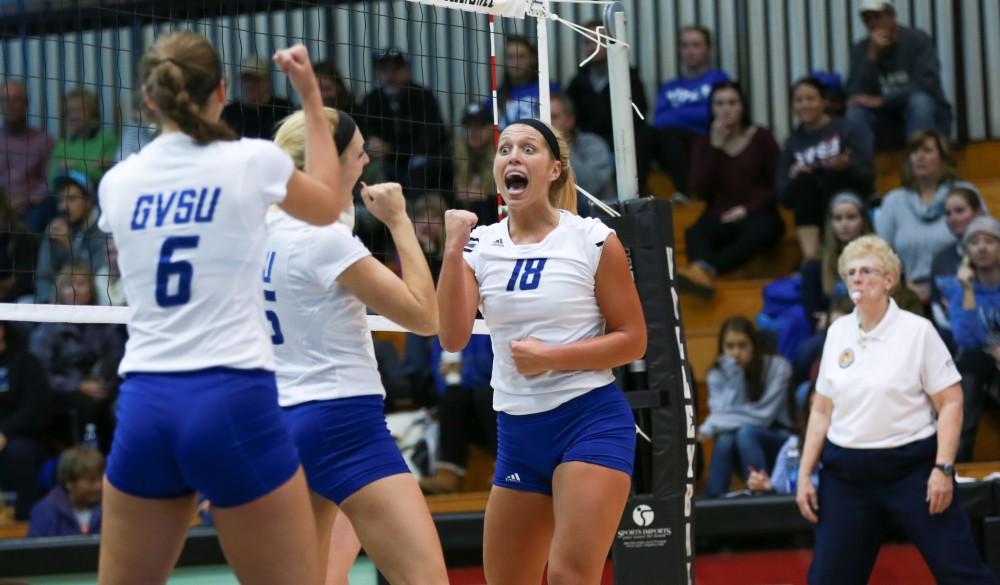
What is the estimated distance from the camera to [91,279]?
925 centimetres

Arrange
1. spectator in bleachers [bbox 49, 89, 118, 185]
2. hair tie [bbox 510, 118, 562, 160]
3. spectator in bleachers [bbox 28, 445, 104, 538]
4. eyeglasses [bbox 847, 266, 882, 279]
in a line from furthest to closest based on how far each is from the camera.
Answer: spectator in bleachers [bbox 49, 89, 118, 185] < spectator in bleachers [bbox 28, 445, 104, 538] < eyeglasses [bbox 847, 266, 882, 279] < hair tie [bbox 510, 118, 562, 160]

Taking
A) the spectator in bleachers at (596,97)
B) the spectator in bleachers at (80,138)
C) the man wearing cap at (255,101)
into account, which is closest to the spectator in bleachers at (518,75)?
the spectator in bleachers at (596,97)

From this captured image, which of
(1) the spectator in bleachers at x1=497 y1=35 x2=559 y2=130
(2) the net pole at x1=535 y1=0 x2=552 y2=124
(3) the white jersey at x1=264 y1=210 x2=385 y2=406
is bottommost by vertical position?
(3) the white jersey at x1=264 y1=210 x2=385 y2=406

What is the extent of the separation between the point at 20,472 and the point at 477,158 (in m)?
3.51

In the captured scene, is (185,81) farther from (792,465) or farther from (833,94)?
(833,94)

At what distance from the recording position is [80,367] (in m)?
8.98

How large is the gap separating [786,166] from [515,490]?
5921 millimetres

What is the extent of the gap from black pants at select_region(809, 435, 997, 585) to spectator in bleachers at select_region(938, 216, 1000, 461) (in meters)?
2.47

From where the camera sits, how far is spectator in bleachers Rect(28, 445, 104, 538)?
7801mm

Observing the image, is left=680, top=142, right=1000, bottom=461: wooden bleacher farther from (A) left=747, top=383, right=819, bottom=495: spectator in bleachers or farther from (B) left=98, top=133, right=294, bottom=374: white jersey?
(B) left=98, top=133, right=294, bottom=374: white jersey

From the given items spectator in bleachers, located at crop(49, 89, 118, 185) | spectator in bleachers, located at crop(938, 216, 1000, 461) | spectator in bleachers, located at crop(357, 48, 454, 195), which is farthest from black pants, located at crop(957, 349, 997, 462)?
spectator in bleachers, located at crop(49, 89, 118, 185)

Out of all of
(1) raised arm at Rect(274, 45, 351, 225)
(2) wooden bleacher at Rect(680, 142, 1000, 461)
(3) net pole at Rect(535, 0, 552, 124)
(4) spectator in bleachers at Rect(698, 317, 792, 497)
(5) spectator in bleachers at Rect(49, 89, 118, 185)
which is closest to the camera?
(1) raised arm at Rect(274, 45, 351, 225)

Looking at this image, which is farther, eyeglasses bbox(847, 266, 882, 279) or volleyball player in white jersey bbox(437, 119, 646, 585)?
eyeglasses bbox(847, 266, 882, 279)

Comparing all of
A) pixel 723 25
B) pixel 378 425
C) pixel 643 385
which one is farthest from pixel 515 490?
pixel 723 25
